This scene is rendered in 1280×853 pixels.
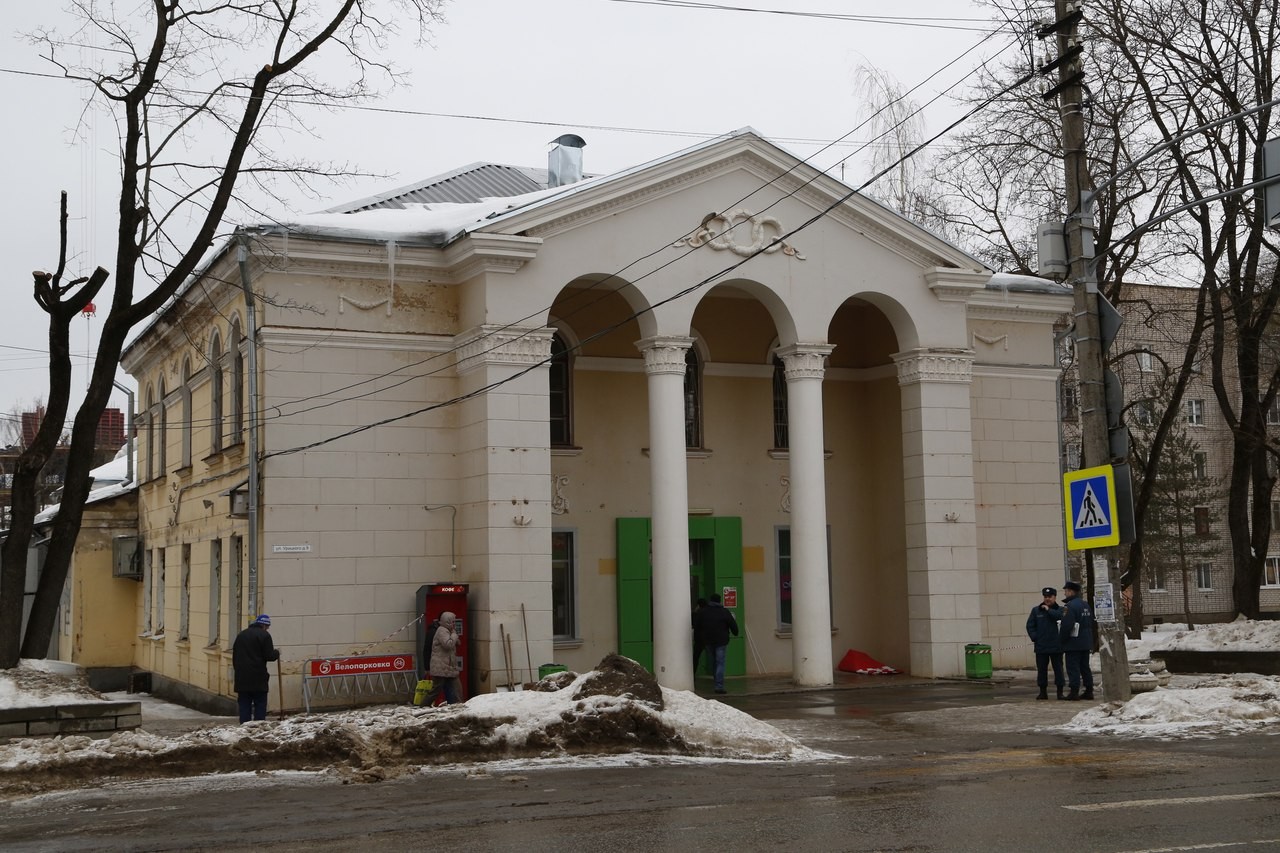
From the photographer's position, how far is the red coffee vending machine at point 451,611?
21194mm

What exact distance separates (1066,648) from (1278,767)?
8.06 m

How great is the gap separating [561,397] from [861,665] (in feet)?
24.5

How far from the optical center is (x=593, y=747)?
564 inches

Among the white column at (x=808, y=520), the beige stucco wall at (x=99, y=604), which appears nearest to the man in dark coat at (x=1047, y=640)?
the white column at (x=808, y=520)

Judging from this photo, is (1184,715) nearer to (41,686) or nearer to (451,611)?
(451,611)

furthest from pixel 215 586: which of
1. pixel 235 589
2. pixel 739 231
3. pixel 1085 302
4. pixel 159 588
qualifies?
pixel 1085 302

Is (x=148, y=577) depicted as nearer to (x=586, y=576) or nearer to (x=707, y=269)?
(x=586, y=576)

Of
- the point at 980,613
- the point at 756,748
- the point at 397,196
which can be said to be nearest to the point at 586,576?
the point at 980,613

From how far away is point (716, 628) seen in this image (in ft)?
74.9

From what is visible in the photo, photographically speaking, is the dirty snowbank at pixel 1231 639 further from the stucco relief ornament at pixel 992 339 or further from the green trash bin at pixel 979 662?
the stucco relief ornament at pixel 992 339

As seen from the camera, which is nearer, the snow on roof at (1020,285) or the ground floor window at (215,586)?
the ground floor window at (215,586)

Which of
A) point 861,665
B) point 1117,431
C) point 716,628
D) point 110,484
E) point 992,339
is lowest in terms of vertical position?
point 861,665

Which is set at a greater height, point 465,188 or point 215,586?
point 465,188

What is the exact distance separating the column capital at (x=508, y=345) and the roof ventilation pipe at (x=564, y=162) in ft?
25.2
